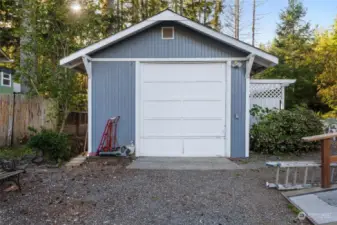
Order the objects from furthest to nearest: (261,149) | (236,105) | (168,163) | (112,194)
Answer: (261,149), (236,105), (168,163), (112,194)

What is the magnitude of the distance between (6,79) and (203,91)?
8740 mm

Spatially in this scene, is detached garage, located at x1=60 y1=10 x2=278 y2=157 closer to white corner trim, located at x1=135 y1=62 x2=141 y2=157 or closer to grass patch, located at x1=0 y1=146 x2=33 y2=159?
white corner trim, located at x1=135 y1=62 x2=141 y2=157

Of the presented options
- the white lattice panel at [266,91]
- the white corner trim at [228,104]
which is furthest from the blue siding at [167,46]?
the white lattice panel at [266,91]

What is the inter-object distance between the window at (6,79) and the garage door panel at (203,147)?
8369mm

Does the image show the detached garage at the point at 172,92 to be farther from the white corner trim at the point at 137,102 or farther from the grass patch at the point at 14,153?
the grass patch at the point at 14,153

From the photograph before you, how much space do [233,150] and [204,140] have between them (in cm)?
78

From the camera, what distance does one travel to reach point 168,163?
5941mm

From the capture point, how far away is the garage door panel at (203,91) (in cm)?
657

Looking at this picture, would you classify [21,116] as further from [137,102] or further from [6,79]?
[137,102]

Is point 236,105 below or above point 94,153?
above

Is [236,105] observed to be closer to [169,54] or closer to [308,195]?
[169,54]

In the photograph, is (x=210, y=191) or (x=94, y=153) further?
(x=94, y=153)

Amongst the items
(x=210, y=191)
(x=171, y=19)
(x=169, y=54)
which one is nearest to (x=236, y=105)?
(x=169, y=54)

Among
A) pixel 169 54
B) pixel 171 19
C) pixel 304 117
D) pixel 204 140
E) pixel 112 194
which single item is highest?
pixel 171 19
